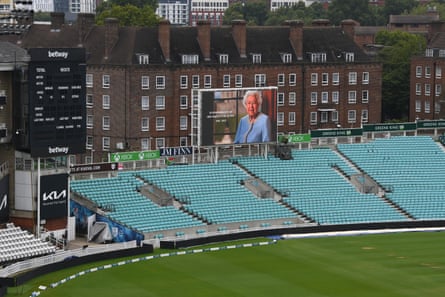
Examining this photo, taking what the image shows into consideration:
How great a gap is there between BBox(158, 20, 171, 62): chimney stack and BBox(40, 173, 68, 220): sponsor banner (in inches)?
1149

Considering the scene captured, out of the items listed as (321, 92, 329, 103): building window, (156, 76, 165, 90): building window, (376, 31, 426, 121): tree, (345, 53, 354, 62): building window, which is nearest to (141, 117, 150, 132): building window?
(156, 76, 165, 90): building window

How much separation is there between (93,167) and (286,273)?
18.0 meters

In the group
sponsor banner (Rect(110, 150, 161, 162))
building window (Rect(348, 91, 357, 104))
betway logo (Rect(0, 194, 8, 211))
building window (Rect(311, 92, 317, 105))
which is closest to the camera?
betway logo (Rect(0, 194, 8, 211))

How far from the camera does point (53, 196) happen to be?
76375mm

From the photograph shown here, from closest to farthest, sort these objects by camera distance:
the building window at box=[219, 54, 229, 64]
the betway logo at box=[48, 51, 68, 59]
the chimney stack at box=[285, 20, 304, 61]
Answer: the betway logo at box=[48, 51, 68, 59], the building window at box=[219, 54, 229, 64], the chimney stack at box=[285, 20, 304, 61]

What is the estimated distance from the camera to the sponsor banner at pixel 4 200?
2931 inches

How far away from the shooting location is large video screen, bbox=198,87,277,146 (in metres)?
88.7

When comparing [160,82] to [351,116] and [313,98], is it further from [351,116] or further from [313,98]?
[351,116]

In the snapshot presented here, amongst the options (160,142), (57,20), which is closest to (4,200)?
(160,142)

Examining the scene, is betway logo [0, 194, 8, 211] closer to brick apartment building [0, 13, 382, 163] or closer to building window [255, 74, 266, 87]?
brick apartment building [0, 13, 382, 163]

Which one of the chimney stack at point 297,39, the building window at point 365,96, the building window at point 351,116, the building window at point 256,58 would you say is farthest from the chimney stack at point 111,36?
the building window at point 365,96

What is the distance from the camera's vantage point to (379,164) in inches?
3814

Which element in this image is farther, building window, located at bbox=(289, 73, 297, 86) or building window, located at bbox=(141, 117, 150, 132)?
building window, located at bbox=(289, 73, 297, 86)

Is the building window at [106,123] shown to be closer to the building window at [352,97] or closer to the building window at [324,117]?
the building window at [324,117]
